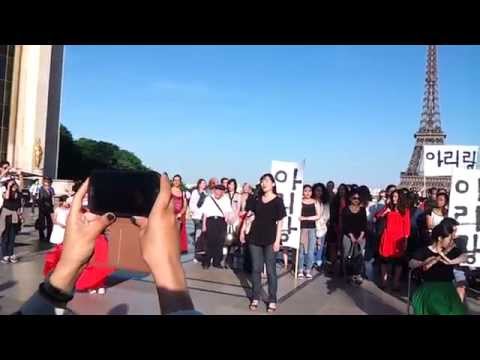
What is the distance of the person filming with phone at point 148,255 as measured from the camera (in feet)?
3.67

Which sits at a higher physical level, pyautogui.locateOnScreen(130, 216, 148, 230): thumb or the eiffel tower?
the eiffel tower

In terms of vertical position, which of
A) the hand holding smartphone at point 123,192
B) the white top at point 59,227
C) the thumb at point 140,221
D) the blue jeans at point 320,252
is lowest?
the blue jeans at point 320,252

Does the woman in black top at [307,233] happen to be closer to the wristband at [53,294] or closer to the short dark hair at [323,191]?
the short dark hair at [323,191]

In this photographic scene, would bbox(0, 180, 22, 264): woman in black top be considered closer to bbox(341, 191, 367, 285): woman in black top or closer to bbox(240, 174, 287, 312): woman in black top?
bbox(240, 174, 287, 312): woman in black top

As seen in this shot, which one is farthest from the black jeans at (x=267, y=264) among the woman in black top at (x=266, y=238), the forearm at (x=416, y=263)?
the forearm at (x=416, y=263)

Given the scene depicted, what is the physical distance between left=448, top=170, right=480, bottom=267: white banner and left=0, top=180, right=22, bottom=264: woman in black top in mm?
7482

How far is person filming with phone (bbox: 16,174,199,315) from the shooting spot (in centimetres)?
112

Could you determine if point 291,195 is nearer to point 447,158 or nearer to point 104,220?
point 447,158

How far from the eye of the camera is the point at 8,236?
898cm

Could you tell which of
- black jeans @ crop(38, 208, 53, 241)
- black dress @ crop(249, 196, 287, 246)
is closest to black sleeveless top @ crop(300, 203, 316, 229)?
black dress @ crop(249, 196, 287, 246)

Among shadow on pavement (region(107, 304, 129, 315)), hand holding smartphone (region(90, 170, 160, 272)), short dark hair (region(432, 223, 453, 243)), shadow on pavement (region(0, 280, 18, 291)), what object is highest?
hand holding smartphone (region(90, 170, 160, 272))

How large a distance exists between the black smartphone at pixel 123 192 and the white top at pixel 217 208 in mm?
8503
